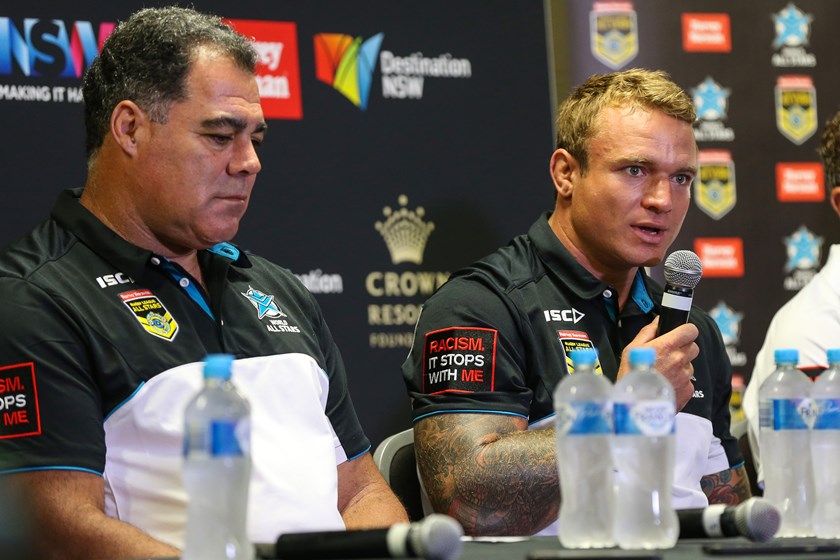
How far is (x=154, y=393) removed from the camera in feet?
7.20

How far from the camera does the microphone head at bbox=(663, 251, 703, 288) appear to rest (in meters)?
2.23

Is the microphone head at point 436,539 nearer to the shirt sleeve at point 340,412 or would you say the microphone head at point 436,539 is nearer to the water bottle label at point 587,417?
the water bottle label at point 587,417

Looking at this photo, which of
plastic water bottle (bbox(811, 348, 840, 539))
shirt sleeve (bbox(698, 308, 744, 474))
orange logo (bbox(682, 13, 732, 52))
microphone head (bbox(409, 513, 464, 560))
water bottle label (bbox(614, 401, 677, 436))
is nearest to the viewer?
microphone head (bbox(409, 513, 464, 560))

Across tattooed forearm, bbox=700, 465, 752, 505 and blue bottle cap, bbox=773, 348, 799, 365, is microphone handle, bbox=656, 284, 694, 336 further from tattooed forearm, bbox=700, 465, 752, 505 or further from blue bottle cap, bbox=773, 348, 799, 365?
tattooed forearm, bbox=700, 465, 752, 505

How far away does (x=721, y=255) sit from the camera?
4.29 meters

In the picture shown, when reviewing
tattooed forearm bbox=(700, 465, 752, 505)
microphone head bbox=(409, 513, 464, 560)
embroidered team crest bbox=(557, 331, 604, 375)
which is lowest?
tattooed forearm bbox=(700, 465, 752, 505)

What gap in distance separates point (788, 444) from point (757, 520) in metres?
0.41

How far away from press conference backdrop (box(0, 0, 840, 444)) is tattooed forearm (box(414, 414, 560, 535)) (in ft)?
4.08

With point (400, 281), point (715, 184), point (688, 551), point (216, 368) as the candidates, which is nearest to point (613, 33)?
point (715, 184)

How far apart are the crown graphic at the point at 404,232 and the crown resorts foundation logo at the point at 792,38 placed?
1.54m

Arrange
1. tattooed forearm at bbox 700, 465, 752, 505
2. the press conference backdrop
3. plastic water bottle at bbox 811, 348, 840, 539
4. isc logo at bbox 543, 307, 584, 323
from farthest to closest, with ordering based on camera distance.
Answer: the press conference backdrop
tattooed forearm at bbox 700, 465, 752, 505
isc logo at bbox 543, 307, 584, 323
plastic water bottle at bbox 811, 348, 840, 539

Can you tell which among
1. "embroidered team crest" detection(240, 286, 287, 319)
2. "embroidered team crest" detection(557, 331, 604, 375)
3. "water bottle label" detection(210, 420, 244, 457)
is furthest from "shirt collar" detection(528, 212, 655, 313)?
"water bottle label" detection(210, 420, 244, 457)

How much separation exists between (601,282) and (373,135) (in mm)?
1215

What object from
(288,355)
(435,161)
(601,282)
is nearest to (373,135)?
(435,161)
